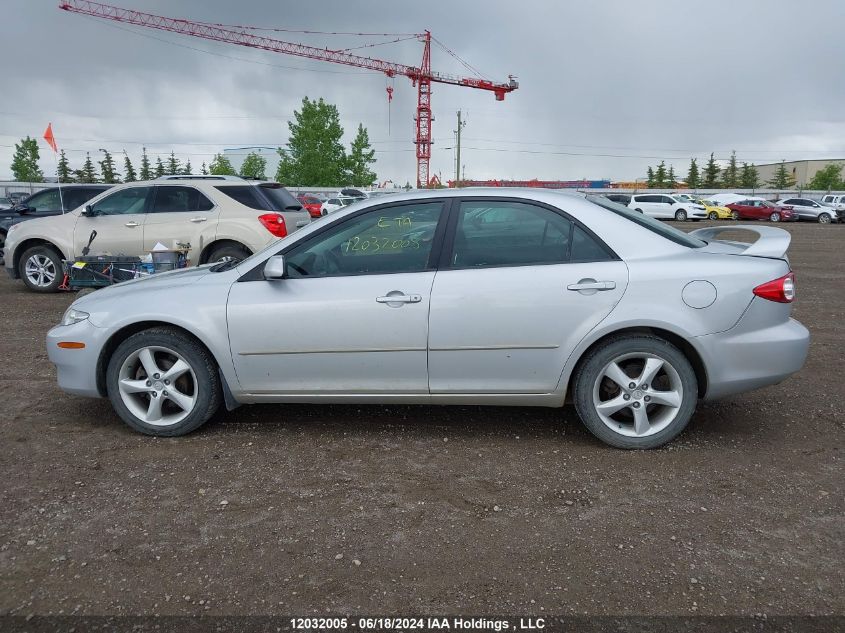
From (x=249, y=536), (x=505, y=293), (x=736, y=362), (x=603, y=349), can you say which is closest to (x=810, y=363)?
(x=736, y=362)

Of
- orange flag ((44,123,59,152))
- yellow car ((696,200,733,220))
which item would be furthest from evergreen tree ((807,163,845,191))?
orange flag ((44,123,59,152))

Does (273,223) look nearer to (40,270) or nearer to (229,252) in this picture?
(229,252)

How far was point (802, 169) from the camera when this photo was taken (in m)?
114

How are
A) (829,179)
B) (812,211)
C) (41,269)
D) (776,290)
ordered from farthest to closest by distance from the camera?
(829,179), (812,211), (41,269), (776,290)

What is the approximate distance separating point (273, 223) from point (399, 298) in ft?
19.9

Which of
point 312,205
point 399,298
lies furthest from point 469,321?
point 312,205

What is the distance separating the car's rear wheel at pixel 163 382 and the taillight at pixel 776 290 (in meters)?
3.34

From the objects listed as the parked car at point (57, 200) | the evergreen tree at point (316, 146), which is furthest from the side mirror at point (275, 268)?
the evergreen tree at point (316, 146)

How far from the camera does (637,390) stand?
398cm

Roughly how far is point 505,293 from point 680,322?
1.02 m

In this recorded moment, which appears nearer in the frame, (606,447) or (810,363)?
(606,447)

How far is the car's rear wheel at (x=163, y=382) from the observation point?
427cm

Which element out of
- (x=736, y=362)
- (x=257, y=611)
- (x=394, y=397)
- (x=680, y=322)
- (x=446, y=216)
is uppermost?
(x=446, y=216)

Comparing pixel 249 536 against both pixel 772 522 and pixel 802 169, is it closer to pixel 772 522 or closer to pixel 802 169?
pixel 772 522
